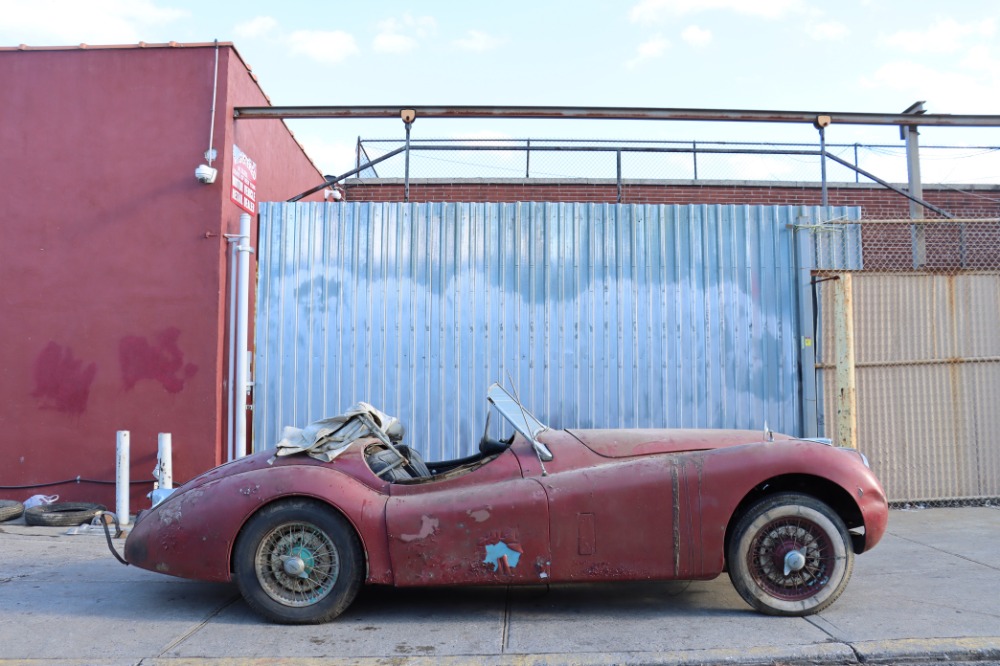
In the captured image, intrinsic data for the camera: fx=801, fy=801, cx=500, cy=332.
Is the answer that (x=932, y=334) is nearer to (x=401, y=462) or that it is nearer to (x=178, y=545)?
(x=401, y=462)

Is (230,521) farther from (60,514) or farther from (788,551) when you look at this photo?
(60,514)

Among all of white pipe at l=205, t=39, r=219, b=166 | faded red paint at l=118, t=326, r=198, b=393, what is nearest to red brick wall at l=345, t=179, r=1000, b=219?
white pipe at l=205, t=39, r=219, b=166

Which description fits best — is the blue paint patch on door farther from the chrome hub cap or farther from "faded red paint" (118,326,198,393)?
"faded red paint" (118,326,198,393)

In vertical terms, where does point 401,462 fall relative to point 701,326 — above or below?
below

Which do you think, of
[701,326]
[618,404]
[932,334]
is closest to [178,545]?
[618,404]

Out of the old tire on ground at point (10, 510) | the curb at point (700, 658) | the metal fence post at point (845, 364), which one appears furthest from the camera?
the metal fence post at point (845, 364)

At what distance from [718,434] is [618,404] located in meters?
3.21

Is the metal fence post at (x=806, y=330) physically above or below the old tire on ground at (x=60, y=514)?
above

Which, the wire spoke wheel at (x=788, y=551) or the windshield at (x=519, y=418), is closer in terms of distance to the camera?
the wire spoke wheel at (x=788, y=551)

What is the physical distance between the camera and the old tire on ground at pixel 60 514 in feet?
24.6

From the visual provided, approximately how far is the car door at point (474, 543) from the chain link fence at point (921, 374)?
4.90m

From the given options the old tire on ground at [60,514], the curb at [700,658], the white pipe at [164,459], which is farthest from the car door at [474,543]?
the old tire on ground at [60,514]

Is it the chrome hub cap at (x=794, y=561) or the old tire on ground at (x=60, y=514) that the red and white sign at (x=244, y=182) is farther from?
the chrome hub cap at (x=794, y=561)

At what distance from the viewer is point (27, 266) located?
8.25 metres
